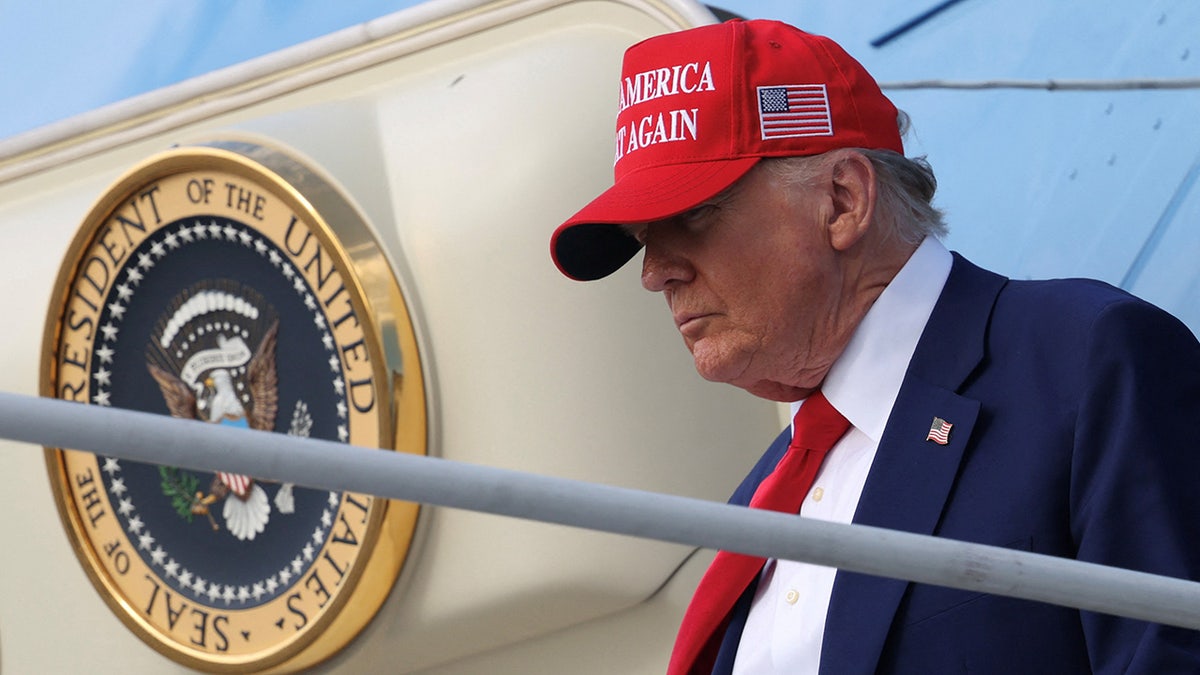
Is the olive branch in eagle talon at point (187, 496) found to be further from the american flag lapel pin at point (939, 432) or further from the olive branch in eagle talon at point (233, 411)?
the american flag lapel pin at point (939, 432)

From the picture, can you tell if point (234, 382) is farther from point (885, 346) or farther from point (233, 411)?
point (885, 346)

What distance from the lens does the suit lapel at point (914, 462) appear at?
1.02 metres

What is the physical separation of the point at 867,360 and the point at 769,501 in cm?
13

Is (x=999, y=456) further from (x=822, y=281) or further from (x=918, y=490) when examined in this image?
(x=822, y=281)

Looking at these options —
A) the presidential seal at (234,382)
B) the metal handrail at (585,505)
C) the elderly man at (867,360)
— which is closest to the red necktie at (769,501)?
the elderly man at (867,360)

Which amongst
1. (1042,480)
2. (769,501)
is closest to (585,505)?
(1042,480)

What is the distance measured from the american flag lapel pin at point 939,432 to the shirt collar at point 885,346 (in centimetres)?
6

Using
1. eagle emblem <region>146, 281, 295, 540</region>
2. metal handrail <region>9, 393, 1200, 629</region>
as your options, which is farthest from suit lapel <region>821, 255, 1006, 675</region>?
eagle emblem <region>146, 281, 295, 540</region>

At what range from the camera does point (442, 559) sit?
1.72 meters

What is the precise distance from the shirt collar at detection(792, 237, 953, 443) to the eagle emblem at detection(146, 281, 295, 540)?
2.86ft

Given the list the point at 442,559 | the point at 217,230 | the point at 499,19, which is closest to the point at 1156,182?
the point at 499,19

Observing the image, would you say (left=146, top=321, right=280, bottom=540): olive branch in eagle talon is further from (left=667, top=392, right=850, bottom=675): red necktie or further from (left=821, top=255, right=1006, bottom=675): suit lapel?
(left=821, top=255, right=1006, bottom=675): suit lapel

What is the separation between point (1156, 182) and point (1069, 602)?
0.88 metres

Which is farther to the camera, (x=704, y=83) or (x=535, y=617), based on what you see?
(x=535, y=617)
